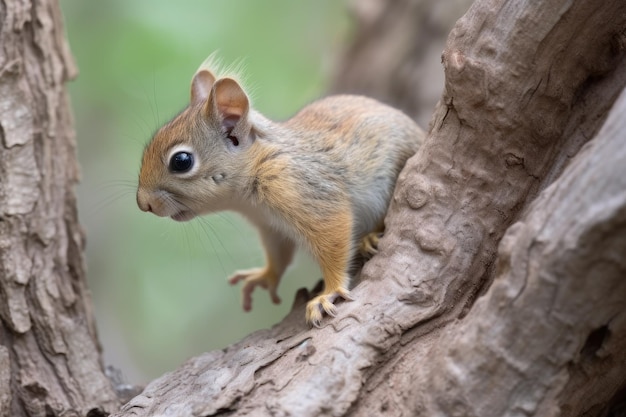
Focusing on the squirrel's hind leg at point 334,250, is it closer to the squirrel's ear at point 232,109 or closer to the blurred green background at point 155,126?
the squirrel's ear at point 232,109

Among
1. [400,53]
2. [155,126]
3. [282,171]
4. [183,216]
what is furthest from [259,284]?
[400,53]

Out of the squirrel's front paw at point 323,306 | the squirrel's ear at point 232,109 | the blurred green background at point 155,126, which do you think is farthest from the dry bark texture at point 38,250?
the blurred green background at point 155,126

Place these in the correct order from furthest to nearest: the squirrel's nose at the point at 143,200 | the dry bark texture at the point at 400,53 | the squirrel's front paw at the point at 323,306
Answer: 1. the dry bark texture at the point at 400,53
2. the squirrel's nose at the point at 143,200
3. the squirrel's front paw at the point at 323,306

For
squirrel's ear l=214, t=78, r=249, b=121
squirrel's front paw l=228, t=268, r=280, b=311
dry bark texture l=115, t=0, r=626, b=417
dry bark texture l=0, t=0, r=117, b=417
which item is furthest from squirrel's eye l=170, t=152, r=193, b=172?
squirrel's front paw l=228, t=268, r=280, b=311

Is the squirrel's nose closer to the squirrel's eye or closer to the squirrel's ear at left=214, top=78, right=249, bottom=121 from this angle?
the squirrel's eye

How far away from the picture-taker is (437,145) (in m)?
2.79

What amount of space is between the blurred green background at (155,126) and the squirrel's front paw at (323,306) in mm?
2735

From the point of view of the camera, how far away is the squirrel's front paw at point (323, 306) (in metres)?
2.76

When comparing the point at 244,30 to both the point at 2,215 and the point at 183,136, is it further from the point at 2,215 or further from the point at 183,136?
the point at 2,215

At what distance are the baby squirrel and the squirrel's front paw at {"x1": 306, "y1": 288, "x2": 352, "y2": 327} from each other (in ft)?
0.13

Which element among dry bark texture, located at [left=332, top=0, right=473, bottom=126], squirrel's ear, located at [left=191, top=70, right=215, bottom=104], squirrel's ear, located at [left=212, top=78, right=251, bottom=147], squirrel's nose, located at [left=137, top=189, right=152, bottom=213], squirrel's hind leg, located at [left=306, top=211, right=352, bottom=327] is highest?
dry bark texture, located at [left=332, top=0, right=473, bottom=126]

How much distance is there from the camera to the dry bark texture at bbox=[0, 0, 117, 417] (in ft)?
9.83

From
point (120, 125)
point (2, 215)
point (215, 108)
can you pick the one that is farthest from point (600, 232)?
point (120, 125)

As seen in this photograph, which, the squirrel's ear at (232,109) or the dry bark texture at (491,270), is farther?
the squirrel's ear at (232,109)
